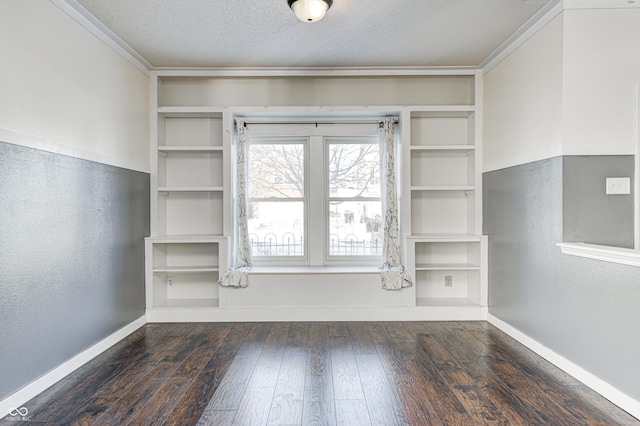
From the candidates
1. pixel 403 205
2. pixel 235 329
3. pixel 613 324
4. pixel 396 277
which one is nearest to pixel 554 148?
pixel 613 324

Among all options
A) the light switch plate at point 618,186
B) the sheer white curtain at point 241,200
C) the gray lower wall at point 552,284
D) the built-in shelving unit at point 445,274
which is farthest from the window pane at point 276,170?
the light switch plate at point 618,186

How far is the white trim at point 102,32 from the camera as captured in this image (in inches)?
110

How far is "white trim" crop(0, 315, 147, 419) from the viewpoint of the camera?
2.28m

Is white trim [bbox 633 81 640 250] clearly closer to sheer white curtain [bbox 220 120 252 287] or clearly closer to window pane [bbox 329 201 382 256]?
window pane [bbox 329 201 382 256]

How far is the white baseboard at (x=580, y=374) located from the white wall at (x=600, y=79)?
151 cm

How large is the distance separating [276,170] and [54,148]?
2.29 m

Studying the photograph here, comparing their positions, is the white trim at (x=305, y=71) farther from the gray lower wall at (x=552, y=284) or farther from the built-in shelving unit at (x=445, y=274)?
the built-in shelving unit at (x=445, y=274)

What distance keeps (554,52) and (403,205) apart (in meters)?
1.88

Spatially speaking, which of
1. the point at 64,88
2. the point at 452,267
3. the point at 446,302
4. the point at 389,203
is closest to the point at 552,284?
the point at 452,267

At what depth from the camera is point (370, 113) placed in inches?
169

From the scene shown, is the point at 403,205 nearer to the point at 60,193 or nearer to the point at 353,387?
the point at 353,387

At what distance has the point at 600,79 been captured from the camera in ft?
9.11

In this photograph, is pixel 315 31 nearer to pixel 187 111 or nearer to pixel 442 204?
pixel 187 111

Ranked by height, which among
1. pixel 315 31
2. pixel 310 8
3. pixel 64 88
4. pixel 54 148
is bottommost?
pixel 54 148
